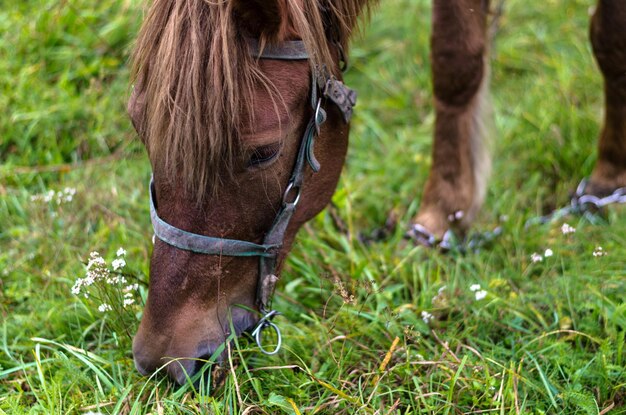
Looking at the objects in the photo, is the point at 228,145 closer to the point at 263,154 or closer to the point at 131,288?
the point at 263,154

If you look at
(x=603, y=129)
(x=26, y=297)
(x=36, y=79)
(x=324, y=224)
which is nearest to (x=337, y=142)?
(x=324, y=224)

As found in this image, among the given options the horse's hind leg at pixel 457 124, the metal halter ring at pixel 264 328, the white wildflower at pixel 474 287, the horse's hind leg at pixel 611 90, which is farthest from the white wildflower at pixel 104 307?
the horse's hind leg at pixel 611 90

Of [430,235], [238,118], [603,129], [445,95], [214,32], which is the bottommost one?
[430,235]

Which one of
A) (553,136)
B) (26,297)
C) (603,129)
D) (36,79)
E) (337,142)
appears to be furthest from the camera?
(36,79)

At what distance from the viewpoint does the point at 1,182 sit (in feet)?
11.3

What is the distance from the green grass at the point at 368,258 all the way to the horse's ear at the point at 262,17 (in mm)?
785

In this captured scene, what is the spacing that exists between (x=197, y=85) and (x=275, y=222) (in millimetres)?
512

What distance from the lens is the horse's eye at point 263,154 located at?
1968 mm

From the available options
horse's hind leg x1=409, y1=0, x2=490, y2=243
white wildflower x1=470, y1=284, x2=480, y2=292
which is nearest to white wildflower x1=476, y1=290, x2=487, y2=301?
white wildflower x1=470, y1=284, x2=480, y2=292

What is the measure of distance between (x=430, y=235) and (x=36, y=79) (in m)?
2.53

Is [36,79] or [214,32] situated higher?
[214,32]

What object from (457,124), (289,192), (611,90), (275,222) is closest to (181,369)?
(275,222)

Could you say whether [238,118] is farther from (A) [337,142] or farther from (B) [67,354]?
(B) [67,354]

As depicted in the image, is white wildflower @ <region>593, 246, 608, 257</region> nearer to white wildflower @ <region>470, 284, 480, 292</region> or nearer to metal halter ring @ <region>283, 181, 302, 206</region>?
white wildflower @ <region>470, 284, 480, 292</region>
